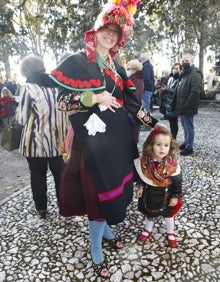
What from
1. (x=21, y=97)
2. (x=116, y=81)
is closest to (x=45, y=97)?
(x=21, y=97)

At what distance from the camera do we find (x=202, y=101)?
13.0m

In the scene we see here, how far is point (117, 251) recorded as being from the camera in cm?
257

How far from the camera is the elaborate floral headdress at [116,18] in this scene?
1.86m

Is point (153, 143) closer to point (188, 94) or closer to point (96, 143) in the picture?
point (96, 143)

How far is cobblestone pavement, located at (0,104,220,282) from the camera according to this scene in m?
2.30

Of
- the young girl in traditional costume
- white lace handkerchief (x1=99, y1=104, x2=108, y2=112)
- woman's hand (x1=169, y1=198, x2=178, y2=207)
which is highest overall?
white lace handkerchief (x1=99, y1=104, x2=108, y2=112)

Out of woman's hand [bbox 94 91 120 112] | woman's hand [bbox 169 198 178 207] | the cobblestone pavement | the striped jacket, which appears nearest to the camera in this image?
woman's hand [bbox 94 91 120 112]

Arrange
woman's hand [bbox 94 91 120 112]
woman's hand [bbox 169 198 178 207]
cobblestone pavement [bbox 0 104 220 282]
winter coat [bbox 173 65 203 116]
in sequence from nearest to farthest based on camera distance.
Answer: woman's hand [bbox 94 91 120 112] < cobblestone pavement [bbox 0 104 220 282] < woman's hand [bbox 169 198 178 207] < winter coat [bbox 173 65 203 116]

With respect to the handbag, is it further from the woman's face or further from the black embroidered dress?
the woman's face

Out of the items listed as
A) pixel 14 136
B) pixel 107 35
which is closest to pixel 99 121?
pixel 107 35

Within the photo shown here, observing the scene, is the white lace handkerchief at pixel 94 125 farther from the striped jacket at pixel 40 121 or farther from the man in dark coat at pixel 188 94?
the man in dark coat at pixel 188 94

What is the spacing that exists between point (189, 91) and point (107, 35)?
3.50m

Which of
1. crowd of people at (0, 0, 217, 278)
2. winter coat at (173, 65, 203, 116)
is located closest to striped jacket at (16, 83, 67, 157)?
crowd of people at (0, 0, 217, 278)

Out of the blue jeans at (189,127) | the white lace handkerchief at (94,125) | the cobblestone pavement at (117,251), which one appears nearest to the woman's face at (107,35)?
the white lace handkerchief at (94,125)
